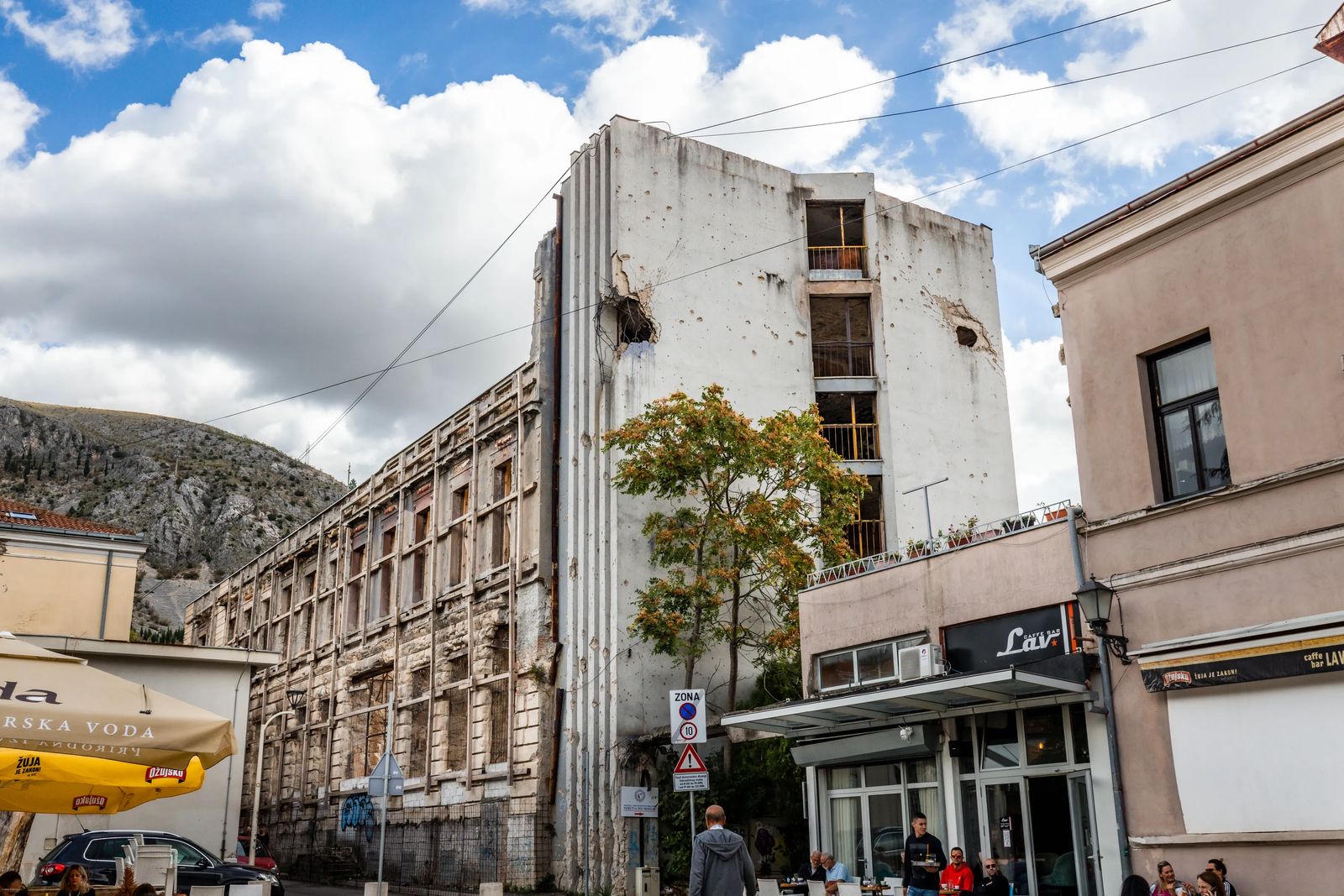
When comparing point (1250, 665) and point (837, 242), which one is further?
point (837, 242)

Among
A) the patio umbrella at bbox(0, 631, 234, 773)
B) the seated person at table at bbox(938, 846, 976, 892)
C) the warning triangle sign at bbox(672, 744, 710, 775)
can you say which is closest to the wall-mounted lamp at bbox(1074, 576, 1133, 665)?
the seated person at table at bbox(938, 846, 976, 892)

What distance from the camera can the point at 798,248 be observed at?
106ft

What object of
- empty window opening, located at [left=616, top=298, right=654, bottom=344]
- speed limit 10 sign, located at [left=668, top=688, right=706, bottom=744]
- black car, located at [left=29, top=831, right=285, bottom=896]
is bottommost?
black car, located at [left=29, top=831, right=285, bottom=896]

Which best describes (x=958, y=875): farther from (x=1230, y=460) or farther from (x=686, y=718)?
(x=1230, y=460)

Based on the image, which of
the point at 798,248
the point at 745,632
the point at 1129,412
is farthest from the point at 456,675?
the point at 1129,412

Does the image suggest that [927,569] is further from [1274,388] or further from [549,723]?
[549,723]

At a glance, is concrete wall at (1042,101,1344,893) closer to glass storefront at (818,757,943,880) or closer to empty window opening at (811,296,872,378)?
glass storefront at (818,757,943,880)

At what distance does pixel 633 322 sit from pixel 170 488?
80894 millimetres

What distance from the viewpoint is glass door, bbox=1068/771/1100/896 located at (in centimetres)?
1506

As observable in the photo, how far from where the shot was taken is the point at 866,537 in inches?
1228

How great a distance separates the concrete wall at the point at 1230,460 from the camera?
41.3 feet

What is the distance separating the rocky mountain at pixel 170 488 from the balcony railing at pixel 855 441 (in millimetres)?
64449

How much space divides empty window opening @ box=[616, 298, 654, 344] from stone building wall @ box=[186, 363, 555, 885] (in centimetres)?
261

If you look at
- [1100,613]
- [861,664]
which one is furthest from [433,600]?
[1100,613]
